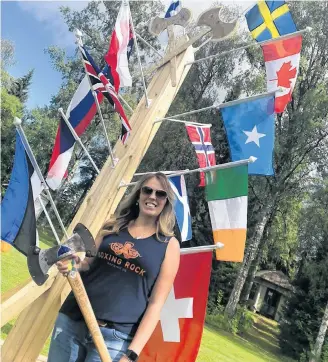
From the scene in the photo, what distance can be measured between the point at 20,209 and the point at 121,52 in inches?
65.5

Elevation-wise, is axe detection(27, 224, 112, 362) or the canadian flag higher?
the canadian flag

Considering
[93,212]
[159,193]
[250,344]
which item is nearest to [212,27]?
[93,212]

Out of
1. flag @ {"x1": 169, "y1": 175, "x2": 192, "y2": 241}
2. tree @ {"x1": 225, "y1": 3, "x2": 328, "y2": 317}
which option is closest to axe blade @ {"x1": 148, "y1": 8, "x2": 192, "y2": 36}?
flag @ {"x1": 169, "y1": 175, "x2": 192, "y2": 241}

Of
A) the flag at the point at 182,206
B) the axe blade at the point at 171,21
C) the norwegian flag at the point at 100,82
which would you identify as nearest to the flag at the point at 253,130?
the flag at the point at 182,206

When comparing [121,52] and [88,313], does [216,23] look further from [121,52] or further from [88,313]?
[88,313]

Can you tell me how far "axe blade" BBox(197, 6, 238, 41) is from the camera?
3.61m

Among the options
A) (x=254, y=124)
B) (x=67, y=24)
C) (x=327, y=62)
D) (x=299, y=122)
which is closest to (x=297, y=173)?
(x=299, y=122)

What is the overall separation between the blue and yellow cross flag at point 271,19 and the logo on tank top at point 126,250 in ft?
10.2

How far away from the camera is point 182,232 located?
3.77 m

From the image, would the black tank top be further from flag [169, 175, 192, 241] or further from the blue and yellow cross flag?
the blue and yellow cross flag

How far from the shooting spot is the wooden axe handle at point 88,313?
1878 mm

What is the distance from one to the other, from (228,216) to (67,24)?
22.0 meters

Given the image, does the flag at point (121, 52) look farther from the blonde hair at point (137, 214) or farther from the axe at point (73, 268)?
the axe at point (73, 268)

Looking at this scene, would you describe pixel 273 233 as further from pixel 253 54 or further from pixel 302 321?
pixel 253 54
